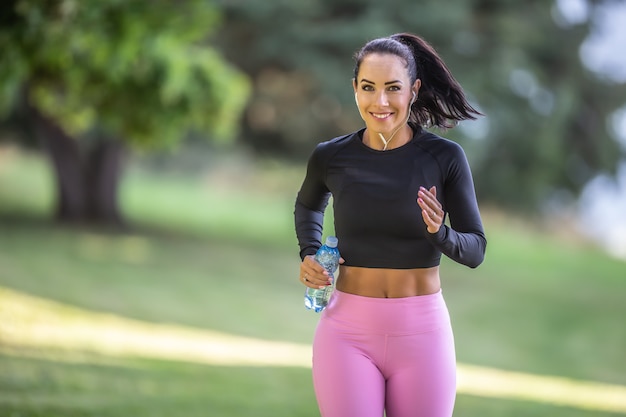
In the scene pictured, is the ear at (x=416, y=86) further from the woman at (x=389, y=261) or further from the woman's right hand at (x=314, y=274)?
the woman's right hand at (x=314, y=274)

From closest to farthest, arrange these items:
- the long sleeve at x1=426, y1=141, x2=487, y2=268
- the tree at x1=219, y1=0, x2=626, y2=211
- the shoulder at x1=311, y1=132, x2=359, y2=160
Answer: the long sleeve at x1=426, y1=141, x2=487, y2=268
the shoulder at x1=311, y1=132, x2=359, y2=160
the tree at x1=219, y1=0, x2=626, y2=211

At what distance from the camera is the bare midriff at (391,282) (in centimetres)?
317

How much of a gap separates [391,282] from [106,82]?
34.6 ft

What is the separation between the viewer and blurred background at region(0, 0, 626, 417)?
29.5 feet

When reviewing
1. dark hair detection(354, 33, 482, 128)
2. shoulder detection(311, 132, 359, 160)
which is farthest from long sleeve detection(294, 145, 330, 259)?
dark hair detection(354, 33, 482, 128)

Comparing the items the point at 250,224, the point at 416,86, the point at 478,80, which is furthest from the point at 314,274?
the point at 250,224

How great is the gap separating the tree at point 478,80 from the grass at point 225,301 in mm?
2710

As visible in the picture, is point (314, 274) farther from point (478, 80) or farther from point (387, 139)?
point (478, 80)

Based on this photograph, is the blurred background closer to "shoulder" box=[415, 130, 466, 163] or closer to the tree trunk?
the tree trunk

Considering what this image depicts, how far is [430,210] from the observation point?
2.90 m

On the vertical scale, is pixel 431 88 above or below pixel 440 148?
above

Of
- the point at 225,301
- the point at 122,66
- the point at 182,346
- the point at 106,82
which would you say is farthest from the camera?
the point at 225,301

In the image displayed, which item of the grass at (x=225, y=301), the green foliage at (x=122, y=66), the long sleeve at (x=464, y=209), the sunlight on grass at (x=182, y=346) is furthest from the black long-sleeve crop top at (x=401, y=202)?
the sunlight on grass at (x=182, y=346)

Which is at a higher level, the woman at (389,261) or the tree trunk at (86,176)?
the tree trunk at (86,176)
